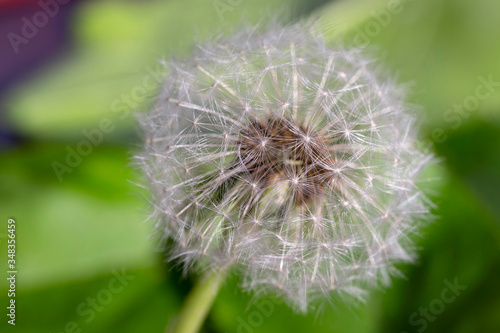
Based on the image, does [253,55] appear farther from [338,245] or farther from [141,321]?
[141,321]

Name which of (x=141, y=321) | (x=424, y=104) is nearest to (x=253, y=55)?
(x=424, y=104)

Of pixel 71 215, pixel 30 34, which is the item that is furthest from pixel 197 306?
pixel 30 34

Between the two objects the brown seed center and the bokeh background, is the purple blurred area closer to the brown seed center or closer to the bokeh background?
the bokeh background

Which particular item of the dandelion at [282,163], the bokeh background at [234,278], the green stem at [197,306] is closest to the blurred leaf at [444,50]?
the bokeh background at [234,278]

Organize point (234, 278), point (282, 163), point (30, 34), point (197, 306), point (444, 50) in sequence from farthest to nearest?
1. point (30, 34)
2. point (444, 50)
3. point (234, 278)
4. point (197, 306)
5. point (282, 163)

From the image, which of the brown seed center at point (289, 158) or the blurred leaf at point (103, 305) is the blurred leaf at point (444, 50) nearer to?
the brown seed center at point (289, 158)

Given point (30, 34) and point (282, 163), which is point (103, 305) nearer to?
point (282, 163)

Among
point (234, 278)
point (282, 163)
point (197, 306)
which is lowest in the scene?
point (234, 278)

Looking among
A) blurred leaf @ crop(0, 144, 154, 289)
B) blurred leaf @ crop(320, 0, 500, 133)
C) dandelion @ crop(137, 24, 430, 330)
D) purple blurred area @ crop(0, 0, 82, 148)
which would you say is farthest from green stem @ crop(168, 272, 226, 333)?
purple blurred area @ crop(0, 0, 82, 148)
